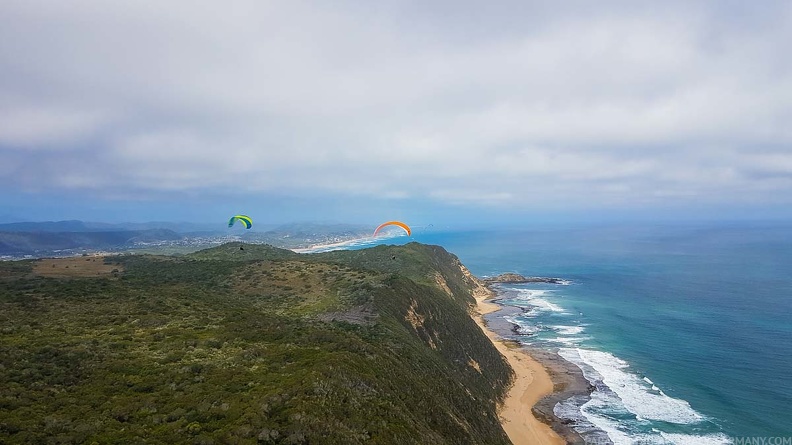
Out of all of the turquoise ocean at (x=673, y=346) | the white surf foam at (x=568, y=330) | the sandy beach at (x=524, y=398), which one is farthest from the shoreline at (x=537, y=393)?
the white surf foam at (x=568, y=330)

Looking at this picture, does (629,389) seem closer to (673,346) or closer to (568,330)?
(673,346)

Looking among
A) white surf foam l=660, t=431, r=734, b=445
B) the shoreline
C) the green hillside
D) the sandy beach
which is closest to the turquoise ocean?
white surf foam l=660, t=431, r=734, b=445

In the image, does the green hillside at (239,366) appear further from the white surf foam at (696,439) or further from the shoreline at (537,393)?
the white surf foam at (696,439)

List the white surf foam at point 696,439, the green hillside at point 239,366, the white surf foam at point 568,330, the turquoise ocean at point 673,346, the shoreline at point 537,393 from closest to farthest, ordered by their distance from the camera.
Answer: the green hillside at point 239,366
the white surf foam at point 696,439
the shoreline at point 537,393
the turquoise ocean at point 673,346
the white surf foam at point 568,330

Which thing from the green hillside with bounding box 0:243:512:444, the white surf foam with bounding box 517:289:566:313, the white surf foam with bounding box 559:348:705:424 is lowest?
the white surf foam with bounding box 559:348:705:424

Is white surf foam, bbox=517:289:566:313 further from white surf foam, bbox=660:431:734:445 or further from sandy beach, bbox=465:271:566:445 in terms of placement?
white surf foam, bbox=660:431:734:445
